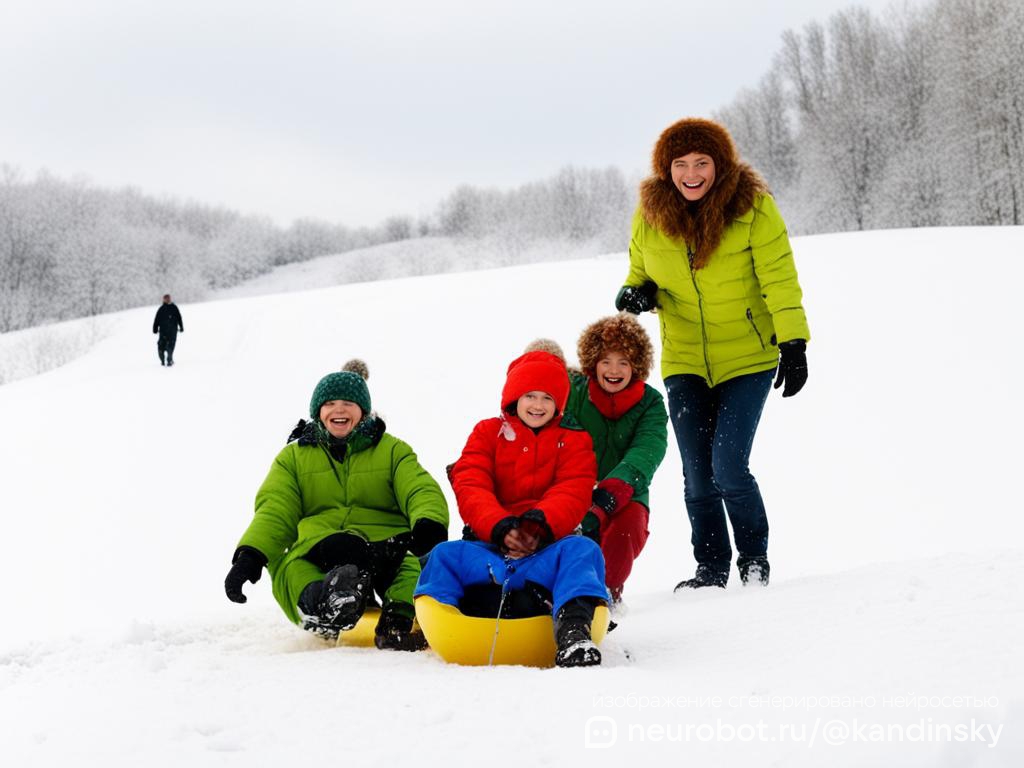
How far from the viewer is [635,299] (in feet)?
11.7

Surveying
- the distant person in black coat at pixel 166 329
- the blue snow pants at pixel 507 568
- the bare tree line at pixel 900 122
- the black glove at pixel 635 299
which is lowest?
the blue snow pants at pixel 507 568

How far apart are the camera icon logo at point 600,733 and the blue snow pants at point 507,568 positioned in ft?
2.81

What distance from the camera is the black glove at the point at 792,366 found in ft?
10.6

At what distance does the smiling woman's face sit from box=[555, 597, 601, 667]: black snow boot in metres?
1.77

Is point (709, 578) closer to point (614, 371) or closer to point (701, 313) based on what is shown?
point (614, 371)

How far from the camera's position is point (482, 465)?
3080mm

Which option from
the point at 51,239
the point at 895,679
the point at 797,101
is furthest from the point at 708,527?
the point at 51,239

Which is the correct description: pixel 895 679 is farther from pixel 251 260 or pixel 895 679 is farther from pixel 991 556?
pixel 251 260

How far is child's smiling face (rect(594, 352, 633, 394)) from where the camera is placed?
3.57m

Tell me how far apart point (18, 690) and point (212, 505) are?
20.1 ft

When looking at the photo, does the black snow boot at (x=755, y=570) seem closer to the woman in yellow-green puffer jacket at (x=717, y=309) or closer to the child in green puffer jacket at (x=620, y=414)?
the woman in yellow-green puffer jacket at (x=717, y=309)

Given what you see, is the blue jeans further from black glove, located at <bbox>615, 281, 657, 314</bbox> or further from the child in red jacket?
the child in red jacket

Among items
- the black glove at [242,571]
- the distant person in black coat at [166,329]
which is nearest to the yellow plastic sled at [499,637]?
the black glove at [242,571]

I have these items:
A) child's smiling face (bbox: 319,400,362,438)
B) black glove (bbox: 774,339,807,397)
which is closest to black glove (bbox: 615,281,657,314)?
black glove (bbox: 774,339,807,397)
